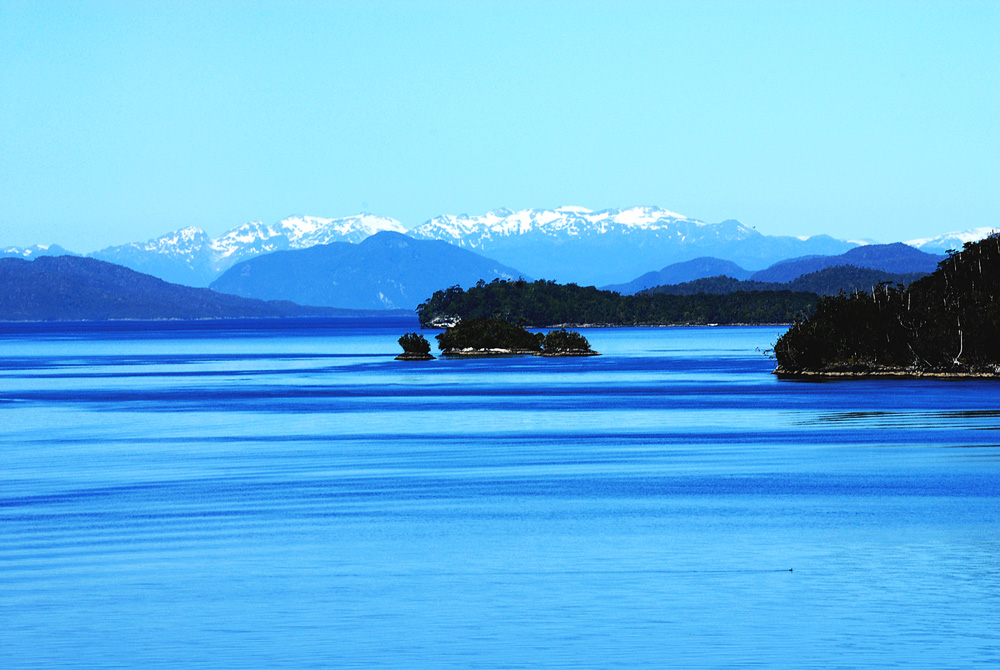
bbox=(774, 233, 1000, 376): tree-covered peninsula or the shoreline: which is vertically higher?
bbox=(774, 233, 1000, 376): tree-covered peninsula

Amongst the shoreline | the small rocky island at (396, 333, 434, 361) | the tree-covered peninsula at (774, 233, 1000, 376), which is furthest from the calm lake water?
the small rocky island at (396, 333, 434, 361)

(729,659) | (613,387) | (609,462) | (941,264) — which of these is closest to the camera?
(729,659)

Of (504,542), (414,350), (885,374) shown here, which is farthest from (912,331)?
(504,542)

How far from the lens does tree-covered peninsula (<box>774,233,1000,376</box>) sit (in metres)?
120

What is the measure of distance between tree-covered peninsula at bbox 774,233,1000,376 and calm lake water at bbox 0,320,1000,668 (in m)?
39.3

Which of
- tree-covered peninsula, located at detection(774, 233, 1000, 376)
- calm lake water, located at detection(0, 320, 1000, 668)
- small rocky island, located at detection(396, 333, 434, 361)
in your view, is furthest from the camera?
small rocky island, located at detection(396, 333, 434, 361)

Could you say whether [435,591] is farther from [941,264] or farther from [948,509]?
[941,264]

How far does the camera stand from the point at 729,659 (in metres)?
23.6

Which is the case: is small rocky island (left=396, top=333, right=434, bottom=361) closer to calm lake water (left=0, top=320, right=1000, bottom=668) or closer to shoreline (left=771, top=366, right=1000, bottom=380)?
shoreline (left=771, top=366, right=1000, bottom=380)

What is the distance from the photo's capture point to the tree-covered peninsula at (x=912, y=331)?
393ft

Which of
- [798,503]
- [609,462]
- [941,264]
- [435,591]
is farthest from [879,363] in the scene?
[435,591]

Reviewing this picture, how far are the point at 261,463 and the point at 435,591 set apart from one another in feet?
97.8

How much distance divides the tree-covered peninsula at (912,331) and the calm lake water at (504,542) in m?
39.3

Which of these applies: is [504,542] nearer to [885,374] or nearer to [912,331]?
[912,331]
